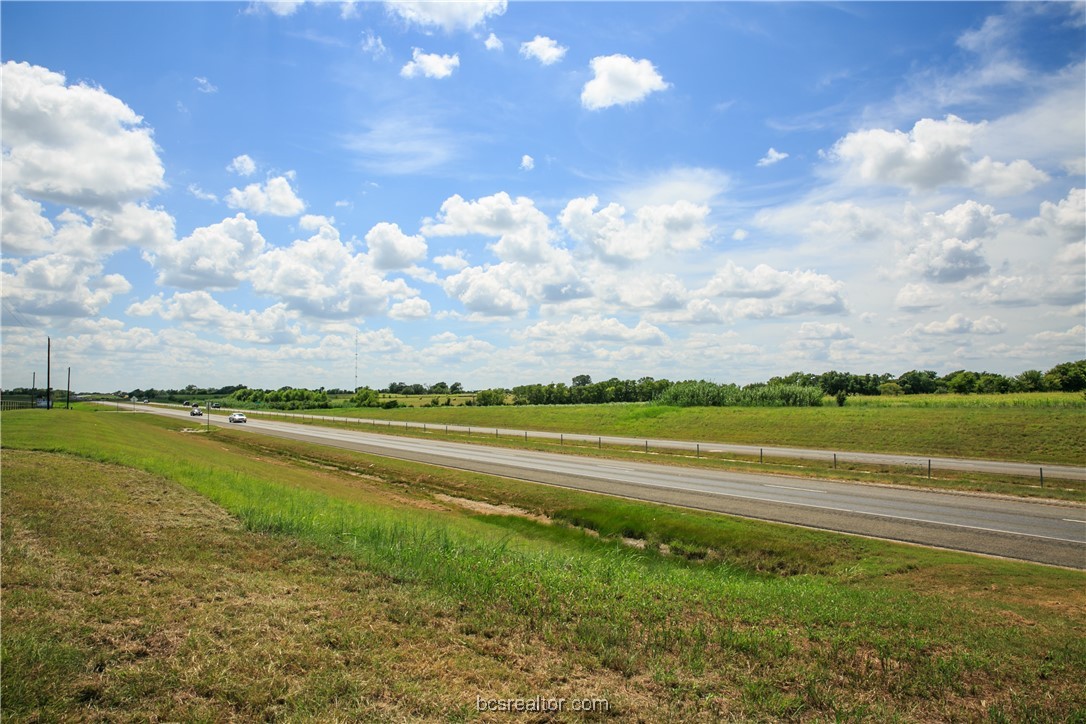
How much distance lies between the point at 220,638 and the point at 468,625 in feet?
9.03

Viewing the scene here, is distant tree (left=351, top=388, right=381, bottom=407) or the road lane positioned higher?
distant tree (left=351, top=388, right=381, bottom=407)

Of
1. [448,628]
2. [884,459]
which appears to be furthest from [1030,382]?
[448,628]

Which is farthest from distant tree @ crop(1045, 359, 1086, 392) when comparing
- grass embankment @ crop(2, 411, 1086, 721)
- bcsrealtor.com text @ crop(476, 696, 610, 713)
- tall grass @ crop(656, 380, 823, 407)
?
bcsrealtor.com text @ crop(476, 696, 610, 713)

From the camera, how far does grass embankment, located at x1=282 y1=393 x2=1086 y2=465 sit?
38188mm

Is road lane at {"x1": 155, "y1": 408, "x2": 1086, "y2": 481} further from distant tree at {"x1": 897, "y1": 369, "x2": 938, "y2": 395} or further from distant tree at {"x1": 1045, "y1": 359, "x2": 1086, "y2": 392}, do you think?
distant tree at {"x1": 897, "y1": 369, "x2": 938, "y2": 395}

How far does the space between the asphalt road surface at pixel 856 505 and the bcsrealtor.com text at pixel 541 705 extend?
601 inches

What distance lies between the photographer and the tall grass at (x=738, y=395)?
68.3m

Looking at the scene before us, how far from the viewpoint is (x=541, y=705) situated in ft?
17.8

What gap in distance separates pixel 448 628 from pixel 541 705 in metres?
2.03

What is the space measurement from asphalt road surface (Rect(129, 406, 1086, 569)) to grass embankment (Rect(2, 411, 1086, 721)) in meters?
3.42

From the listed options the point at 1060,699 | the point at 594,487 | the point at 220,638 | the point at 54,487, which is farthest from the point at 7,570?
the point at 594,487

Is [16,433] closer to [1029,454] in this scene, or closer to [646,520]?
[646,520]

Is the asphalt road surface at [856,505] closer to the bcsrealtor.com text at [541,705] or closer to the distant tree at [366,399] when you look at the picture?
the bcsrealtor.com text at [541,705]

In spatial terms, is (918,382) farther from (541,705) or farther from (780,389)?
(541,705)
